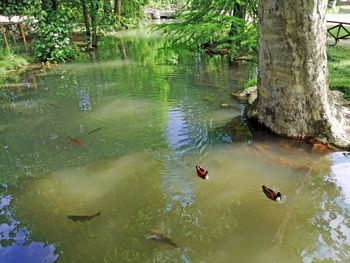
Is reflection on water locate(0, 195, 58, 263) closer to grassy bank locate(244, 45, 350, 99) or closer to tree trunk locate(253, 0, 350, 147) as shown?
tree trunk locate(253, 0, 350, 147)

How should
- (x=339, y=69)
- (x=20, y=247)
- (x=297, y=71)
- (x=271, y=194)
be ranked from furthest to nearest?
1. (x=339, y=69)
2. (x=297, y=71)
3. (x=271, y=194)
4. (x=20, y=247)

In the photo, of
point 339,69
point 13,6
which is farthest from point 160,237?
point 13,6

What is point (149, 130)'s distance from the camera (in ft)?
21.3

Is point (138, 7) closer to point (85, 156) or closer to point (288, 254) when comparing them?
point (85, 156)

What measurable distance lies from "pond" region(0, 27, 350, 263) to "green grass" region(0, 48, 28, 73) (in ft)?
17.8

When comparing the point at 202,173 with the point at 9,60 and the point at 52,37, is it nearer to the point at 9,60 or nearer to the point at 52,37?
the point at 9,60

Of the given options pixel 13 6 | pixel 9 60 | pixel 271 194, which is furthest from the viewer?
pixel 13 6

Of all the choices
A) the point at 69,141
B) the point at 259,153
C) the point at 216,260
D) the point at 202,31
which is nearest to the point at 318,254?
the point at 216,260

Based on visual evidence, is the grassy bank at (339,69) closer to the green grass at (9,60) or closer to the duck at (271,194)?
the duck at (271,194)

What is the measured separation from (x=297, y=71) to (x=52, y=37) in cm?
1270

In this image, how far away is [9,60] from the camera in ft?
44.6

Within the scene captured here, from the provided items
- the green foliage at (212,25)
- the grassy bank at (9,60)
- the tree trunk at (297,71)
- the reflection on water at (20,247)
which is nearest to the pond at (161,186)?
the reflection on water at (20,247)

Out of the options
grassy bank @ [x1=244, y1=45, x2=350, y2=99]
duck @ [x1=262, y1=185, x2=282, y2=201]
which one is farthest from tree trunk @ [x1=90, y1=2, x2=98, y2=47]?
duck @ [x1=262, y1=185, x2=282, y2=201]

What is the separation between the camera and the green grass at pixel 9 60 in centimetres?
1287
